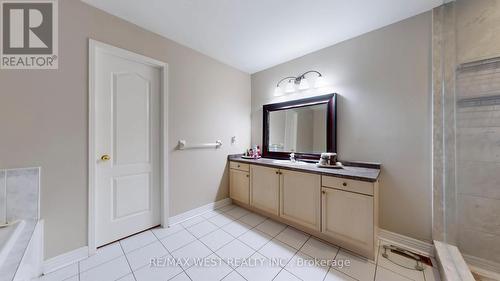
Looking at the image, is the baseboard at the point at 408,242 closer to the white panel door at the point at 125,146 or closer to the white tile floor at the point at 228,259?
the white tile floor at the point at 228,259

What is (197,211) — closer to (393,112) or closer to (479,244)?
(393,112)

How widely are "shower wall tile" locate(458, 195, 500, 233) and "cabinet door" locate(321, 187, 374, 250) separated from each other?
0.80 meters

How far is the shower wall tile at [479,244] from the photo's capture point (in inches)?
52.6

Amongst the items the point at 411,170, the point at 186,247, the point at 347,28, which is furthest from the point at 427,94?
the point at 186,247

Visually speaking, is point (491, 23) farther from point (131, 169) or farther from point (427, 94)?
point (131, 169)

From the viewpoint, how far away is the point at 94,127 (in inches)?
62.6

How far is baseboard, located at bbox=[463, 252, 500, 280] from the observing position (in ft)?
4.32

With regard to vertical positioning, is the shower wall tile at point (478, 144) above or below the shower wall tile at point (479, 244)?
above

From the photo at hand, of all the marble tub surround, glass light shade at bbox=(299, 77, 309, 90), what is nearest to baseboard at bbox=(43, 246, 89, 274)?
the marble tub surround

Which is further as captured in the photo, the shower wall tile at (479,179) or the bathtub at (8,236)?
the shower wall tile at (479,179)

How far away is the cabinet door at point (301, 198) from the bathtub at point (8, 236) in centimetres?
210

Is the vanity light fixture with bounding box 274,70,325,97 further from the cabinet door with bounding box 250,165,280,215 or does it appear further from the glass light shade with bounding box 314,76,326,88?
the cabinet door with bounding box 250,165,280,215

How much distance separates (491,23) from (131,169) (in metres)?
3.57
